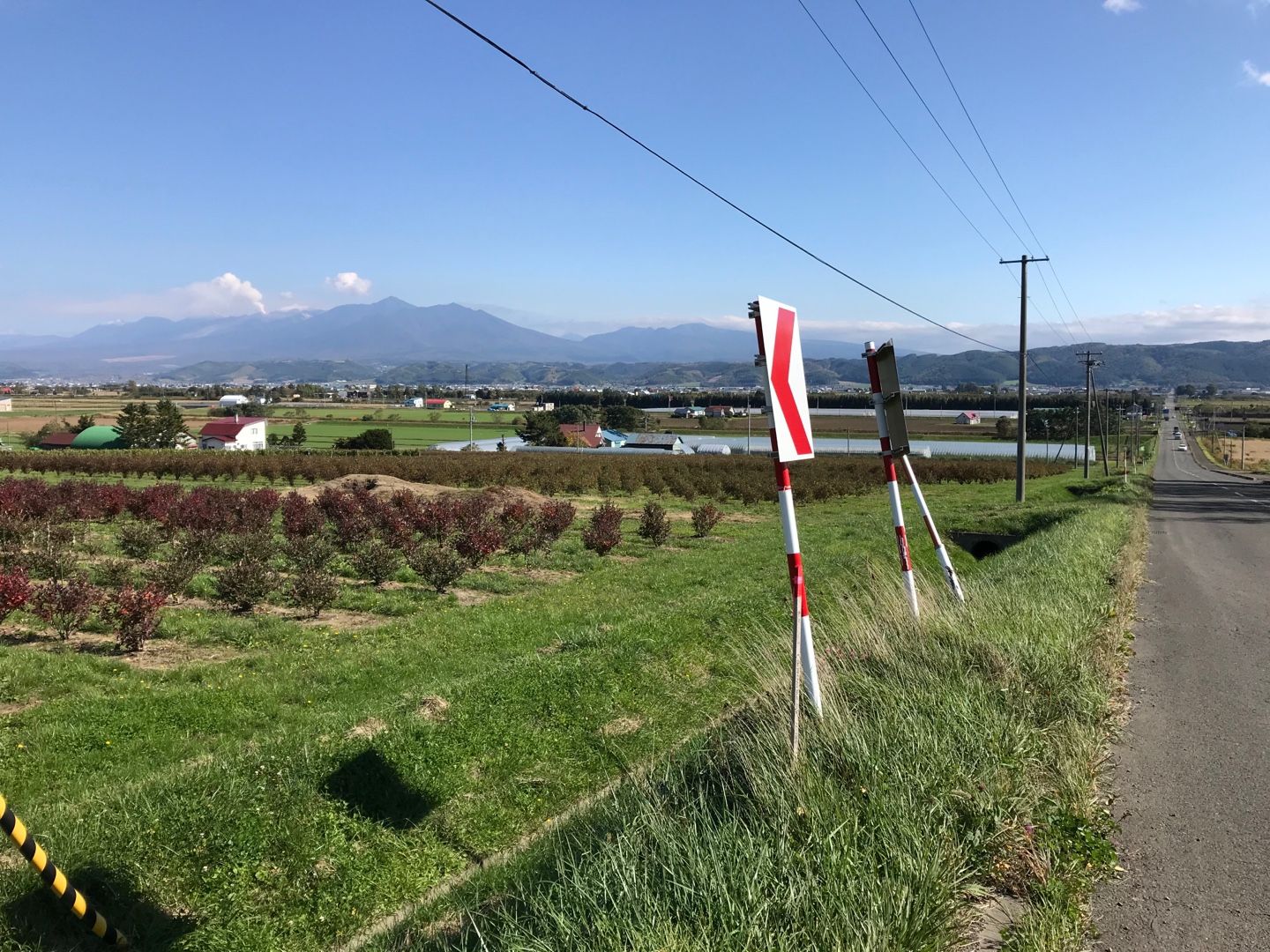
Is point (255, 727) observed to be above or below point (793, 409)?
below

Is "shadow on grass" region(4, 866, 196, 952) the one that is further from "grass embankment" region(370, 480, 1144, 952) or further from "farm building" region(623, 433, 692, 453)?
"farm building" region(623, 433, 692, 453)

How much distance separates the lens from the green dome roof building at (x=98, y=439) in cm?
6662

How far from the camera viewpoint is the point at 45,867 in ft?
9.42

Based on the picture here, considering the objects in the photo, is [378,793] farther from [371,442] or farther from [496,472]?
[371,442]

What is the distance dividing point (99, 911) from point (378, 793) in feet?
5.29

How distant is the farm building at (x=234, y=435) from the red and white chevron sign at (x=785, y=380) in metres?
74.3

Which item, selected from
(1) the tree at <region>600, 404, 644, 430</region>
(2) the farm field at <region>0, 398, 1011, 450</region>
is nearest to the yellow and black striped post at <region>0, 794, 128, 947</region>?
(2) the farm field at <region>0, 398, 1011, 450</region>

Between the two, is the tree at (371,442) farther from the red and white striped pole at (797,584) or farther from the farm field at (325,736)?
the red and white striped pole at (797,584)

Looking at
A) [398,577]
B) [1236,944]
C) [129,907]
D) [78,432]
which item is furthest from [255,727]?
[78,432]

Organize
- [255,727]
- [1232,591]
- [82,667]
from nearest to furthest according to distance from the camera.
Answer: [255,727] < [82,667] < [1232,591]

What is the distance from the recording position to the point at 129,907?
157 inches

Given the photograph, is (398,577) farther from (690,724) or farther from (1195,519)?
(1195,519)

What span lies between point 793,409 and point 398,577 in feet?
37.5

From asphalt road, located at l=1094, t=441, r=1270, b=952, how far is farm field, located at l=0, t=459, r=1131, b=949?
1993 mm
